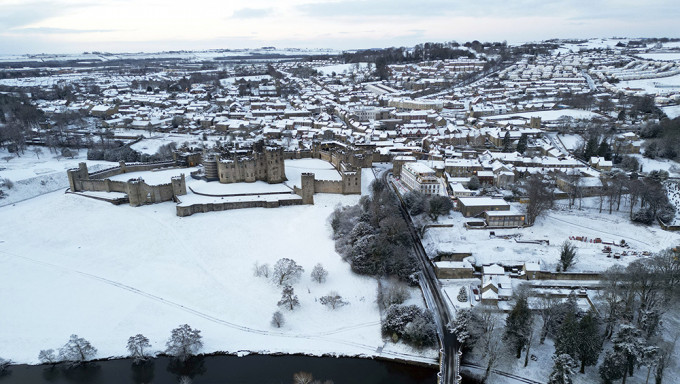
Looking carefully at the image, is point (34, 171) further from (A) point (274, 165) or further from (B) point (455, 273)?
(B) point (455, 273)

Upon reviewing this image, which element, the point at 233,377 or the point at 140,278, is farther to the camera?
the point at 140,278

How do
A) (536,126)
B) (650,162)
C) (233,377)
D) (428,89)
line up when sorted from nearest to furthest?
(233,377)
(650,162)
(536,126)
(428,89)

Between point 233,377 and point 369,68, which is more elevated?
point 369,68

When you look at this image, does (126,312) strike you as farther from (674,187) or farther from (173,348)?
(674,187)

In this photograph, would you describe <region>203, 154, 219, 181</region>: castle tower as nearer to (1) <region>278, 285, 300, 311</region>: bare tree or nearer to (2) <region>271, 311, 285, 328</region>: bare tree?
(1) <region>278, 285, 300, 311</region>: bare tree

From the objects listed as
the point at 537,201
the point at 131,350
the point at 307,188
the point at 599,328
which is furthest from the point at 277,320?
the point at 537,201

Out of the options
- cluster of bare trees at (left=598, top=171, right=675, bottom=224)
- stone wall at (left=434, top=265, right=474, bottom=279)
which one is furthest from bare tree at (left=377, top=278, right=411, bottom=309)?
cluster of bare trees at (left=598, top=171, right=675, bottom=224)

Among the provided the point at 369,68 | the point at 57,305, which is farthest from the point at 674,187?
the point at 369,68
